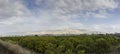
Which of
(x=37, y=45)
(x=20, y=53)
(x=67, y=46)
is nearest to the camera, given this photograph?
(x=20, y=53)

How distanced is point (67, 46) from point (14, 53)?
49.4m

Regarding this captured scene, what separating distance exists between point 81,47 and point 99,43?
4.97 meters

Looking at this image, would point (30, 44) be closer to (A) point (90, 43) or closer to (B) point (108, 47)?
(A) point (90, 43)

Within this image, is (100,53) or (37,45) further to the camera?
(37,45)

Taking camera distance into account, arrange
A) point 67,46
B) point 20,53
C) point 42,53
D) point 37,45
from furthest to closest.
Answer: point 37,45 < point 67,46 < point 42,53 < point 20,53

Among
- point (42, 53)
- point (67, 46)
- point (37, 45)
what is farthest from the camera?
point (37, 45)

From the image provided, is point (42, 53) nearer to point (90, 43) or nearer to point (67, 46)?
point (67, 46)

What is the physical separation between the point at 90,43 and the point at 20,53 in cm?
5541

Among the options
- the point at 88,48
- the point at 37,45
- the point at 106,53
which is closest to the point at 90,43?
the point at 88,48

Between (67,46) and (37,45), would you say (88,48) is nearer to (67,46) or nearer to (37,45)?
(67,46)

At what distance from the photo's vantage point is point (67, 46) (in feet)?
194

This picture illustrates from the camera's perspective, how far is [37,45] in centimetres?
6350

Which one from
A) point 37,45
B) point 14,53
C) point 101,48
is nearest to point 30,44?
point 37,45

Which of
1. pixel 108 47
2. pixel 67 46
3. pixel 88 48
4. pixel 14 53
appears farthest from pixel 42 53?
pixel 14 53
